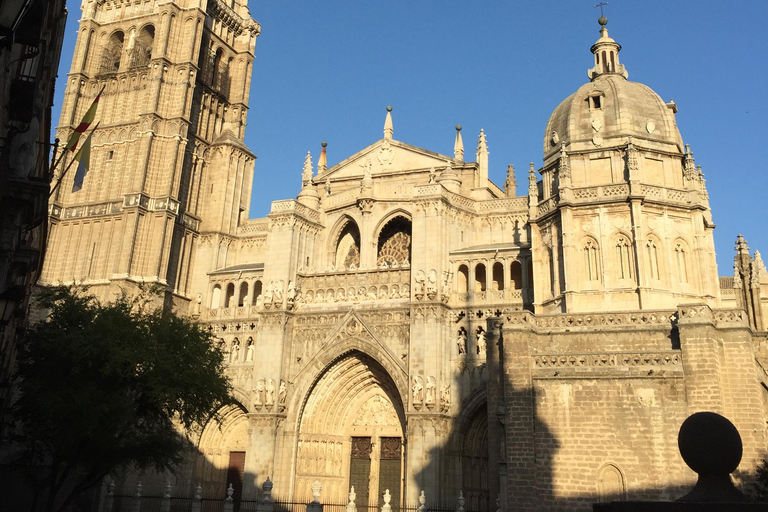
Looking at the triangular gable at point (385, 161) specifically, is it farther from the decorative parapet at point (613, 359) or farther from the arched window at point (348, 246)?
the decorative parapet at point (613, 359)

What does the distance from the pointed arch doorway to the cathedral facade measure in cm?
10

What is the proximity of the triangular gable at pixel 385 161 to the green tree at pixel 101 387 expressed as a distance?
1659 centimetres

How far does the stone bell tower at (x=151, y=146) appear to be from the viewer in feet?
125

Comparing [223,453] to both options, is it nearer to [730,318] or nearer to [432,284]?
[432,284]

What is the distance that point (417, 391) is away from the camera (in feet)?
97.5

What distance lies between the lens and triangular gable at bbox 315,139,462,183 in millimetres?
37625

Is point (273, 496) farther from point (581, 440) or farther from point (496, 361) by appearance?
point (581, 440)

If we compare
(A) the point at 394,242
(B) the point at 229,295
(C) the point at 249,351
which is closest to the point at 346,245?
(A) the point at 394,242

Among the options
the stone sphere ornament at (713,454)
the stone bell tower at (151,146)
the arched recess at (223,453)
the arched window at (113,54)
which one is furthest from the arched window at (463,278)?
the arched window at (113,54)

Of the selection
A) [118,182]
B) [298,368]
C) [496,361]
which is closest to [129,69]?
[118,182]

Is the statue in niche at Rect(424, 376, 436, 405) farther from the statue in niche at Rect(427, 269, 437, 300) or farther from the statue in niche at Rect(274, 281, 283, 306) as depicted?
the statue in niche at Rect(274, 281, 283, 306)

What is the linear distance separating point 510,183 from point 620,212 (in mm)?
14545

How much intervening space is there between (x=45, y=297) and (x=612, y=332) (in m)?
17.8

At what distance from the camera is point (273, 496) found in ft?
103
